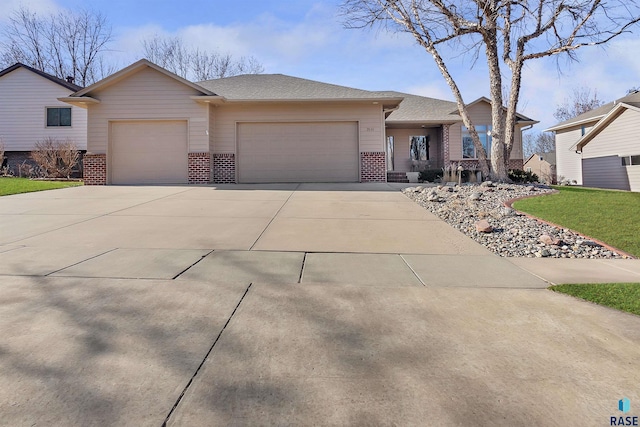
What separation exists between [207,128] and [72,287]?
37.7 feet

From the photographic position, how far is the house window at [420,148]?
21.2m

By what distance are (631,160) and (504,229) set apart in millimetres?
17464

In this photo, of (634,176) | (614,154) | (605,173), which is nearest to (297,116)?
(634,176)

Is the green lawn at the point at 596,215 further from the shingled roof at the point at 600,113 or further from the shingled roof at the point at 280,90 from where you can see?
the shingled roof at the point at 600,113

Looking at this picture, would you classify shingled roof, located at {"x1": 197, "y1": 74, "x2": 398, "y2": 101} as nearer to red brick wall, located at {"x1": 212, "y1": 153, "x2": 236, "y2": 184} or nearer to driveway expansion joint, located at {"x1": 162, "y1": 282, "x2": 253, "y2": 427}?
red brick wall, located at {"x1": 212, "y1": 153, "x2": 236, "y2": 184}

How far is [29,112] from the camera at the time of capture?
20.9 meters

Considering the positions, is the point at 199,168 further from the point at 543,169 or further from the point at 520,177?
the point at 543,169

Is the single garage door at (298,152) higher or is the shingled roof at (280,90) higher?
the shingled roof at (280,90)

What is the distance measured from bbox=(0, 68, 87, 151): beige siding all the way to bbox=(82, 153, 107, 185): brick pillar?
27.3 feet

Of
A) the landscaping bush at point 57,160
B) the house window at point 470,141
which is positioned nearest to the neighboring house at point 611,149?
the house window at point 470,141

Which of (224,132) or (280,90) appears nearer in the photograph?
(224,132)

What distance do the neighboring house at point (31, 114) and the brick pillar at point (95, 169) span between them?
27.2ft

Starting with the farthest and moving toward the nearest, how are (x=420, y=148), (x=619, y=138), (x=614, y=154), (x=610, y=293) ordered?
1. (x=420, y=148)
2. (x=614, y=154)
3. (x=619, y=138)
4. (x=610, y=293)

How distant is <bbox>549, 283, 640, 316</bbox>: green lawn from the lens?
3.45 metres
